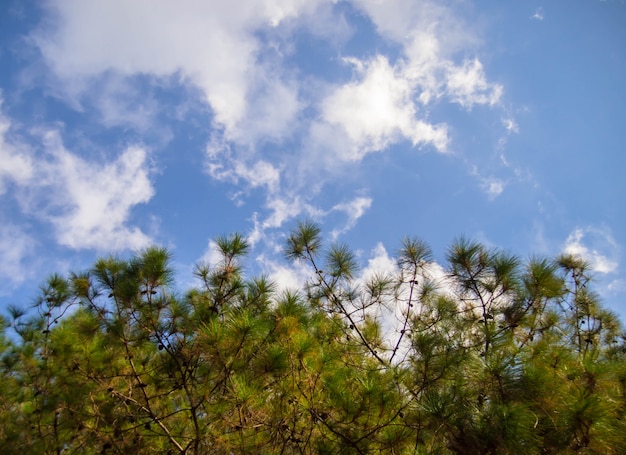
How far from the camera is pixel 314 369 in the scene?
8.00ft

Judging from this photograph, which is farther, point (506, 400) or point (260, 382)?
point (260, 382)

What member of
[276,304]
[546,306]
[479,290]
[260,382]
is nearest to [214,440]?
[260,382]

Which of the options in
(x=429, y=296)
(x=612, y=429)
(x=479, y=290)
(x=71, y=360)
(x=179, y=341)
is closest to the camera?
(x=612, y=429)

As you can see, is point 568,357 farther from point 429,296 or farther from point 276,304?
point 276,304

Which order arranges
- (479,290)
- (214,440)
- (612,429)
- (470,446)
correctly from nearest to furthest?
(612,429), (470,446), (214,440), (479,290)

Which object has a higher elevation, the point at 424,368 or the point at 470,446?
the point at 424,368

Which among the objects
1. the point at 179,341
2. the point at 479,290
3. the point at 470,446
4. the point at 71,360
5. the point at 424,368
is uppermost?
the point at 71,360

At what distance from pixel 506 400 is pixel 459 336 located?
1.10 m

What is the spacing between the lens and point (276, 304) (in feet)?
9.53

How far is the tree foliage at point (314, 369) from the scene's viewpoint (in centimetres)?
183

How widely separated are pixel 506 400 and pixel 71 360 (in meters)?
3.17

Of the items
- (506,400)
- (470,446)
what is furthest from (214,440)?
(506,400)

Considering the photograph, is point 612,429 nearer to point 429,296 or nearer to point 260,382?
Result: point 260,382

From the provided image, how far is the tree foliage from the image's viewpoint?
1829 mm
